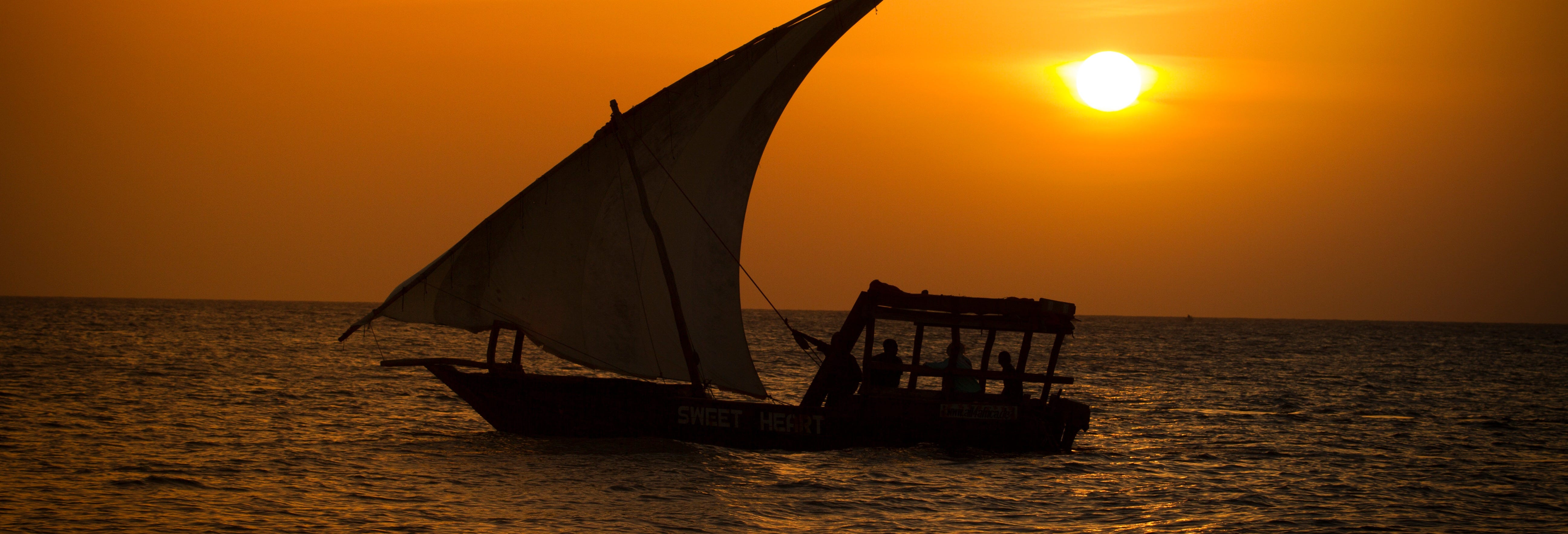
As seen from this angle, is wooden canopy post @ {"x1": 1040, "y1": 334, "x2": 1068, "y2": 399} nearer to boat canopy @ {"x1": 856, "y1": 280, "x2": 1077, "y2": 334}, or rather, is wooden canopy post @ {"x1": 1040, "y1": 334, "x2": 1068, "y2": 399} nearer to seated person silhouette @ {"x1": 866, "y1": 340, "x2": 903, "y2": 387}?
boat canopy @ {"x1": 856, "y1": 280, "x2": 1077, "y2": 334}

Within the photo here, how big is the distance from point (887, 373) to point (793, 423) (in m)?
1.90

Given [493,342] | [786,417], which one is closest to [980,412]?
[786,417]

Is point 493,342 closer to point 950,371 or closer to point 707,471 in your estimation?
point 707,471

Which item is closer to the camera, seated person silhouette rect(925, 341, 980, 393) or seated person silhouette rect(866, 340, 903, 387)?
seated person silhouette rect(925, 341, 980, 393)

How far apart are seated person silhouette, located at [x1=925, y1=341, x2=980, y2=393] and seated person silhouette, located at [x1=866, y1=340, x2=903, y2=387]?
0.65 metres

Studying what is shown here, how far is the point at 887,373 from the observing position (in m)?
21.1

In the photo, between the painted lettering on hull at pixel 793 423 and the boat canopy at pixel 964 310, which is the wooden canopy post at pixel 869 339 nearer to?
the boat canopy at pixel 964 310

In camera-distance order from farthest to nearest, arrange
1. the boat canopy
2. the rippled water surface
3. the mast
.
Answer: the mast, the boat canopy, the rippled water surface

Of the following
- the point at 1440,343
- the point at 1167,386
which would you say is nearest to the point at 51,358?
the point at 1167,386

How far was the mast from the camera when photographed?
20.9 metres

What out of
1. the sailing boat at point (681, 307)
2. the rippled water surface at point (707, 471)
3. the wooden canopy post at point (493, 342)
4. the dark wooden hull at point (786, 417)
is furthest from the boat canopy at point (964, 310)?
the wooden canopy post at point (493, 342)

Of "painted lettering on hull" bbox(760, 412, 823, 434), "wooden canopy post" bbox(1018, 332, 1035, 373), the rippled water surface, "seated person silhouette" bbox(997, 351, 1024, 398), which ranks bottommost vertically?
the rippled water surface

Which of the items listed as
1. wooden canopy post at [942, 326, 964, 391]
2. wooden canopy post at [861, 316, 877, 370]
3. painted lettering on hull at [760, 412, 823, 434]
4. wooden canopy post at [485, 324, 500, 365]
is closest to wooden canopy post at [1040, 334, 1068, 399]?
wooden canopy post at [942, 326, 964, 391]

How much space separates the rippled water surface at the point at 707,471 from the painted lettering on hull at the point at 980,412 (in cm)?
73
